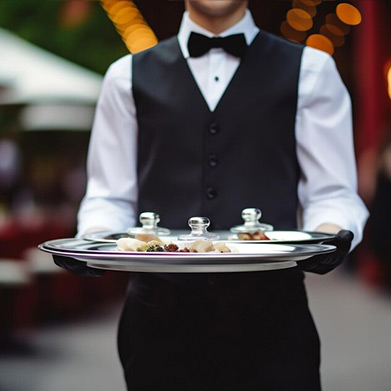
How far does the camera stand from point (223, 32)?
1869 millimetres

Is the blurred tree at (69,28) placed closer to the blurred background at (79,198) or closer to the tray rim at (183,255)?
the blurred background at (79,198)

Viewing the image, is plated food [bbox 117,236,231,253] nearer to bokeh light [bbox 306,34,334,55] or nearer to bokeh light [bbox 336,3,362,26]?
bokeh light [bbox 336,3,362,26]

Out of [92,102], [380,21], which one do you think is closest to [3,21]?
[92,102]

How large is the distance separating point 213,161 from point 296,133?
0.21 m

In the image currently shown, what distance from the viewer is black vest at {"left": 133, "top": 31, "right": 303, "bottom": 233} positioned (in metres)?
1.77

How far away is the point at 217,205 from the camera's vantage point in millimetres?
1769

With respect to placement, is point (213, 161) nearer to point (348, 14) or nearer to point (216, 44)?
point (216, 44)

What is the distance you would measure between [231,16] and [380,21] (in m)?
6.32

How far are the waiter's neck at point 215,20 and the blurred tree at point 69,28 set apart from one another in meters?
7.94

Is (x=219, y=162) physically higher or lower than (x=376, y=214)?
higher

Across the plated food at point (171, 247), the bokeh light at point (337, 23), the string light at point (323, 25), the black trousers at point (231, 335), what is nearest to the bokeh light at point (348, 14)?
the string light at point (323, 25)

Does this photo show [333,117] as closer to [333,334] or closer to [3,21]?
[333,334]

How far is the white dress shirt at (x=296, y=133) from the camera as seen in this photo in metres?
1.78

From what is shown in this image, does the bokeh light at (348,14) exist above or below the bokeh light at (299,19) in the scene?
below
